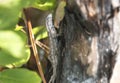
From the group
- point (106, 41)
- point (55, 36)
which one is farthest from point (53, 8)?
point (106, 41)

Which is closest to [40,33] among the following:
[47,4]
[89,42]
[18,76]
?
[47,4]

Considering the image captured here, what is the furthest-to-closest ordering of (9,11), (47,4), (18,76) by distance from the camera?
(47,4) → (18,76) → (9,11)

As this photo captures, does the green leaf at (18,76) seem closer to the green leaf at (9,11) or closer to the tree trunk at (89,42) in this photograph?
the tree trunk at (89,42)

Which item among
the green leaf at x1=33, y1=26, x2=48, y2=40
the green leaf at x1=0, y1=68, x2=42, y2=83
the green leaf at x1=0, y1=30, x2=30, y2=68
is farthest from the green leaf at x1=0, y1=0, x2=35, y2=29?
the green leaf at x1=33, y1=26, x2=48, y2=40

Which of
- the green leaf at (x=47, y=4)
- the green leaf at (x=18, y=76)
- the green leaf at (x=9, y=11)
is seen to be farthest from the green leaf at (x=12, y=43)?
the green leaf at (x=47, y=4)

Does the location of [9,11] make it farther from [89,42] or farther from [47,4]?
[47,4]

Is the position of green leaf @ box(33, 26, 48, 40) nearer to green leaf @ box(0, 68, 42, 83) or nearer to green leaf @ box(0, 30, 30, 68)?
green leaf @ box(0, 68, 42, 83)
